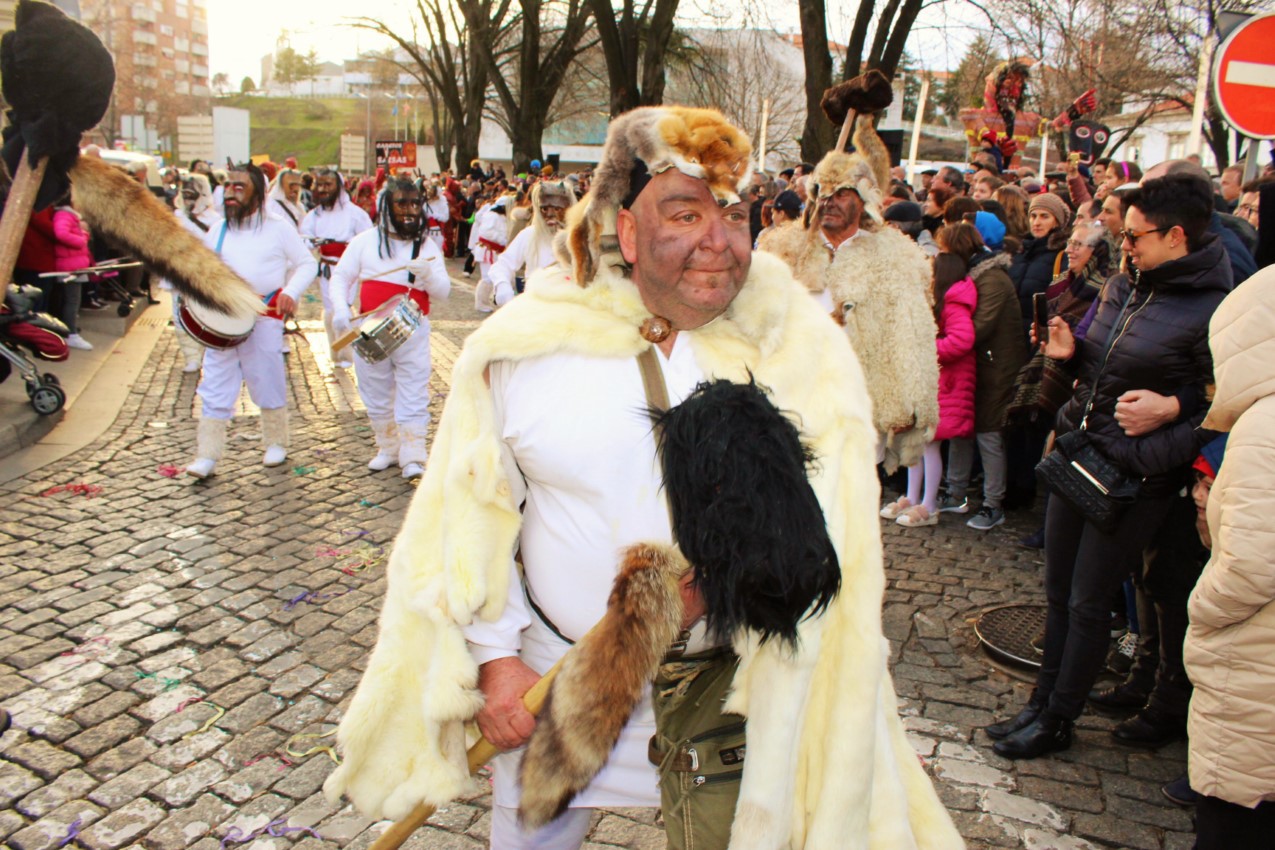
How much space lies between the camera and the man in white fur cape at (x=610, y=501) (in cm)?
204

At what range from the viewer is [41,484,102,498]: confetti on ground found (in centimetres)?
683

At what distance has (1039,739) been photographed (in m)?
3.84

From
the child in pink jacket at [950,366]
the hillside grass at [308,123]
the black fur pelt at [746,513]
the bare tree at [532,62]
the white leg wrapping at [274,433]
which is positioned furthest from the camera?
the hillside grass at [308,123]

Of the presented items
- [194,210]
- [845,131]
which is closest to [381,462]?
[845,131]

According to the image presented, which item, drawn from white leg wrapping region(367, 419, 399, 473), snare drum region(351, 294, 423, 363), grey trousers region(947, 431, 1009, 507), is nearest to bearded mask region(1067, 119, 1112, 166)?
grey trousers region(947, 431, 1009, 507)

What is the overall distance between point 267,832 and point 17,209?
224 cm

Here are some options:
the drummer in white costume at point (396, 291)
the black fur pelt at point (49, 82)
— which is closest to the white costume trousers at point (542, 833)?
the black fur pelt at point (49, 82)

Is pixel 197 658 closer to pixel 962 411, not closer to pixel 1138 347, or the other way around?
pixel 1138 347

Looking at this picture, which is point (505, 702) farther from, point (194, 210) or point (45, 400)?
point (194, 210)

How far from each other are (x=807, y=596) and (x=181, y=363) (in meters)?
11.6

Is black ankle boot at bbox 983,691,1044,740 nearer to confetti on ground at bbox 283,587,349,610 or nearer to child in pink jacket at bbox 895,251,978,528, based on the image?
child in pink jacket at bbox 895,251,978,528

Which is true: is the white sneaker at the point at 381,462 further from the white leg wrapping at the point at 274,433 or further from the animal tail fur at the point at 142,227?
the animal tail fur at the point at 142,227

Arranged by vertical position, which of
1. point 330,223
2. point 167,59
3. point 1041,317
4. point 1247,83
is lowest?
point 1041,317

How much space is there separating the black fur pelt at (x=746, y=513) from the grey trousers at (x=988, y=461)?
5306 mm
